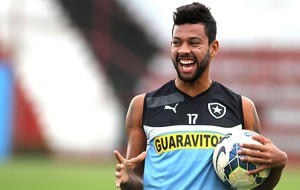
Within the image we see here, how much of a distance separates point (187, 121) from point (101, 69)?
18.6 m

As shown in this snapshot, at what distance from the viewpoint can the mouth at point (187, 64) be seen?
5441 millimetres

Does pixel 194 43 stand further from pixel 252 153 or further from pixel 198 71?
pixel 252 153

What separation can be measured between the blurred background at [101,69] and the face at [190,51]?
585 inches

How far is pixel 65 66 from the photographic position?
24.3 meters

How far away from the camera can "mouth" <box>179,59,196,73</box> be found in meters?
5.44

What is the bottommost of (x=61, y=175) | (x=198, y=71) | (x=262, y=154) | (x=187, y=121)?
(x=61, y=175)

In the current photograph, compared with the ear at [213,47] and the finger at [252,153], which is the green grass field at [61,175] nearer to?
the ear at [213,47]

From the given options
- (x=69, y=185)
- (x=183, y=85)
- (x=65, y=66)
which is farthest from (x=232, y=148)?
(x=65, y=66)

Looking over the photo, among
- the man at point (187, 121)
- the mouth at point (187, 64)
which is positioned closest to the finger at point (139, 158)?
the man at point (187, 121)

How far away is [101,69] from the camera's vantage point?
78.7ft

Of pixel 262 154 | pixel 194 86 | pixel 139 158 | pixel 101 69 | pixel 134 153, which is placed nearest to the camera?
pixel 262 154

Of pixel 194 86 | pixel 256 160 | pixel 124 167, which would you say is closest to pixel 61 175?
pixel 194 86

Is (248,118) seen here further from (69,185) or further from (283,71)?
(283,71)

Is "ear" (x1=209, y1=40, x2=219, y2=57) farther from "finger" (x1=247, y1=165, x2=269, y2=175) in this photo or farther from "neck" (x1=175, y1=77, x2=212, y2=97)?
"finger" (x1=247, y1=165, x2=269, y2=175)
